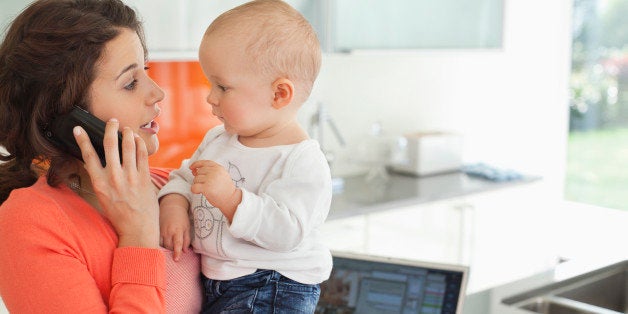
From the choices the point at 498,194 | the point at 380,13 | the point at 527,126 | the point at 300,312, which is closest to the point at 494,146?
the point at 527,126

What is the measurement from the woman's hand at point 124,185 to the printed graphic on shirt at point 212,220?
0.28 ft

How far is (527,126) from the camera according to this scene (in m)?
4.60

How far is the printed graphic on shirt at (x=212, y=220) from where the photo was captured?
119 centimetres

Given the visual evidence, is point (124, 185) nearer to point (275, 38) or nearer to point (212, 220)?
point (212, 220)

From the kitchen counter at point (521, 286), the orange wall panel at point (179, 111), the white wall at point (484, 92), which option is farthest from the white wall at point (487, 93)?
the kitchen counter at point (521, 286)

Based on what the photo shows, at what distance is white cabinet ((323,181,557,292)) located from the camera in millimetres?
3182

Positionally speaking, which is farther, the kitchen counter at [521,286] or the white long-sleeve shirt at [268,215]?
the kitchen counter at [521,286]

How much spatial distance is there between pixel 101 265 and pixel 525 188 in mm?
3346

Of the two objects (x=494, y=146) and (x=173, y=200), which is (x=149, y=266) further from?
(x=494, y=146)

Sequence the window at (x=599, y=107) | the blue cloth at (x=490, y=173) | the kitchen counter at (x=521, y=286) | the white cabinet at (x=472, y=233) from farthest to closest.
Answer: the window at (x=599, y=107) < the blue cloth at (x=490, y=173) < the white cabinet at (x=472, y=233) < the kitchen counter at (x=521, y=286)

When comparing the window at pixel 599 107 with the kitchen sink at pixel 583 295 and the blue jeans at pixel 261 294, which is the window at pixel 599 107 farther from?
the blue jeans at pixel 261 294

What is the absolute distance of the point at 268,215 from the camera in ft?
3.69

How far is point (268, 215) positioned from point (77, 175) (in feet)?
1.11

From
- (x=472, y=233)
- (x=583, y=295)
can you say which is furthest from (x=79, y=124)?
(x=472, y=233)
